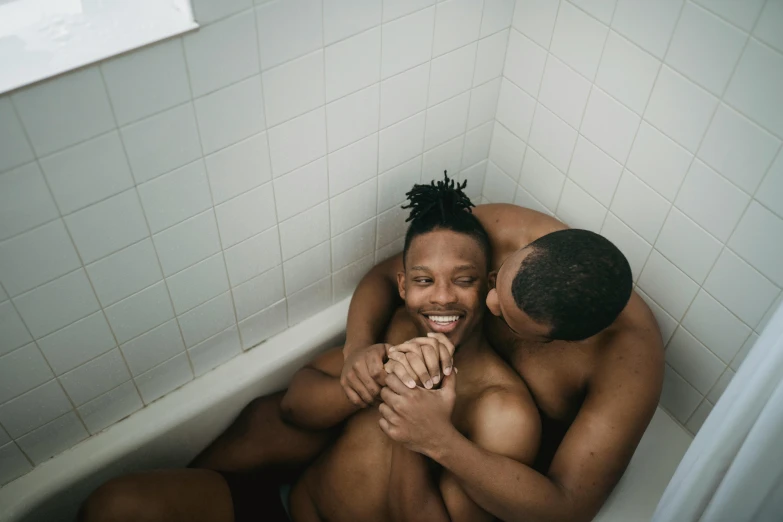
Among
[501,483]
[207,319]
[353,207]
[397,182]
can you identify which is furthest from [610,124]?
[207,319]

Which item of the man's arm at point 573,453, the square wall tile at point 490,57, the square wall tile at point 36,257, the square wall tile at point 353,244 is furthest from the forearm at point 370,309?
the square wall tile at point 36,257

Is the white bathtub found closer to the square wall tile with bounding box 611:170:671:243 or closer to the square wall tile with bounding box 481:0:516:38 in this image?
the square wall tile with bounding box 611:170:671:243

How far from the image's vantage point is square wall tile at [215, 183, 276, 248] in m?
1.54

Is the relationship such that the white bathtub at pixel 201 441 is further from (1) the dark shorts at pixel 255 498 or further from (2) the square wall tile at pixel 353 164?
(2) the square wall tile at pixel 353 164

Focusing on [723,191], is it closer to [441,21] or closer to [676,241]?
[676,241]

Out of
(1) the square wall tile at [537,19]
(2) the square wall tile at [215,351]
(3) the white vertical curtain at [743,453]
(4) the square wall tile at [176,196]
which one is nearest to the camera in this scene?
(3) the white vertical curtain at [743,453]

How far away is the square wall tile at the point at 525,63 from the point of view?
1789mm

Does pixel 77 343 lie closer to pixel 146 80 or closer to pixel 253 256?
pixel 253 256

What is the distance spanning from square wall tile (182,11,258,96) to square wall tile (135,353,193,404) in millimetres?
810

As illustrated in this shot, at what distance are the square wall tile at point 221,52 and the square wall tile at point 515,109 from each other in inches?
34.2

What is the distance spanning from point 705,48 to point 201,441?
5.40 feet

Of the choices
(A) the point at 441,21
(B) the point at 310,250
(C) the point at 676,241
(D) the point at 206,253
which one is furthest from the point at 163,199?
(C) the point at 676,241

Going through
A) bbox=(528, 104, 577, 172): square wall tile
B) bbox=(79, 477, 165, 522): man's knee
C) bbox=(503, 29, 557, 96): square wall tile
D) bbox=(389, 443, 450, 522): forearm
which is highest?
bbox=(503, 29, 557, 96): square wall tile

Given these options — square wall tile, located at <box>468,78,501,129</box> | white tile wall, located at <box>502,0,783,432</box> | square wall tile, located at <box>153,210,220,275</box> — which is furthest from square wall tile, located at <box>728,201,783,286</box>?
square wall tile, located at <box>153,210,220,275</box>
